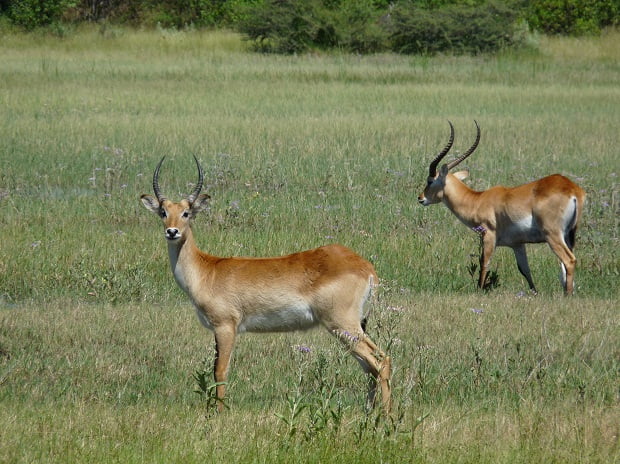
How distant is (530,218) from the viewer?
9883mm

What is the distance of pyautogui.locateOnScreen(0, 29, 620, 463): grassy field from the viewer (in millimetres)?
5378

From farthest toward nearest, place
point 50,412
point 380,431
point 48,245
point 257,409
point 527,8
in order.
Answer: point 527,8
point 48,245
point 257,409
point 50,412
point 380,431

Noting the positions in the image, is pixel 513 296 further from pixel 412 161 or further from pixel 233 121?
pixel 233 121

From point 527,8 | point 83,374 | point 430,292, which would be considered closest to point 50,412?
point 83,374

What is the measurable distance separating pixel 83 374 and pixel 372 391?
1979 mm

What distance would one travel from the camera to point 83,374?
6.77 metres

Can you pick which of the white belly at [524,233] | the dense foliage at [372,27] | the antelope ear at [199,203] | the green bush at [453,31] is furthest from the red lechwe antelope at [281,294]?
the green bush at [453,31]

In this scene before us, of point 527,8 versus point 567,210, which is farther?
point 527,8

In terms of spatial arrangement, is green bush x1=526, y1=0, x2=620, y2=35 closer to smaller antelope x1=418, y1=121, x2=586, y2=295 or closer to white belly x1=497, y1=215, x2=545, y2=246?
smaller antelope x1=418, y1=121, x2=586, y2=295

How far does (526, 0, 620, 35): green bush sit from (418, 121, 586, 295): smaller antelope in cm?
2978

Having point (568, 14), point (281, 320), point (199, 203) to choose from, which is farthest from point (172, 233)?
point (568, 14)

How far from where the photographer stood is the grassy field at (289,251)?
5.38m

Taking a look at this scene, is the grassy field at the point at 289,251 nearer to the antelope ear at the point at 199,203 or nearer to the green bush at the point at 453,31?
the antelope ear at the point at 199,203

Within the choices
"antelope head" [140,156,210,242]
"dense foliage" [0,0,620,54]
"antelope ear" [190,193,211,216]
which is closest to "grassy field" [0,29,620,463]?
"antelope head" [140,156,210,242]
